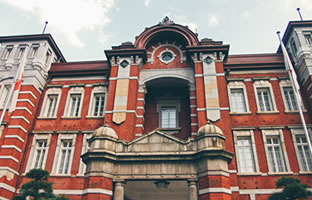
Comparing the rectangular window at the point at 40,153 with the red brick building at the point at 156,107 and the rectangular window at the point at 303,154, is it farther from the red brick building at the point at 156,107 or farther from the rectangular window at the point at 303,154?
the rectangular window at the point at 303,154

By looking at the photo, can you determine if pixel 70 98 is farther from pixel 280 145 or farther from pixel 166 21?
pixel 280 145

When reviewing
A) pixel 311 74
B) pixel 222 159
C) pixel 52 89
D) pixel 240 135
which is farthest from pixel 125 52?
pixel 311 74

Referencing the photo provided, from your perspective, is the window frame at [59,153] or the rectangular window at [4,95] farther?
the rectangular window at [4,95]

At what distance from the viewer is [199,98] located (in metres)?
16.5

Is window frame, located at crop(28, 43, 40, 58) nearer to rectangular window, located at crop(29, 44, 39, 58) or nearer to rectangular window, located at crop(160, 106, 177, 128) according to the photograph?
rectangular window, located at crop(29, 44, 39, 58)

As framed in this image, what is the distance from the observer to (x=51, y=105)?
63.1ft

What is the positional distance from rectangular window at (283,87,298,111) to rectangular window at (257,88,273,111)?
1020 millimetres

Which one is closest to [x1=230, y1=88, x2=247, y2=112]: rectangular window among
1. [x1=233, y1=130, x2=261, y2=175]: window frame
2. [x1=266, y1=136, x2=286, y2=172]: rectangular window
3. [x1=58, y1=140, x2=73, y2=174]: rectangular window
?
[x1=233, y1=130, x2=261, y2=175]: window frame

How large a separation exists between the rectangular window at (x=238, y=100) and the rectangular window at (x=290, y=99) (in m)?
2.73

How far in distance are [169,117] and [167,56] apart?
4.49 metres

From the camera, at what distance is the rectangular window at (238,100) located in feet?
57.3

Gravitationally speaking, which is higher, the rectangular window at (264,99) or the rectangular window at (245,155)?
the rectangular window at (264,99)

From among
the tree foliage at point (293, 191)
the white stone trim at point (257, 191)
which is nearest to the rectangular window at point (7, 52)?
the white stone trim at point (257, 191)

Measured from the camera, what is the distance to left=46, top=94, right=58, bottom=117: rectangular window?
61.6 ft
